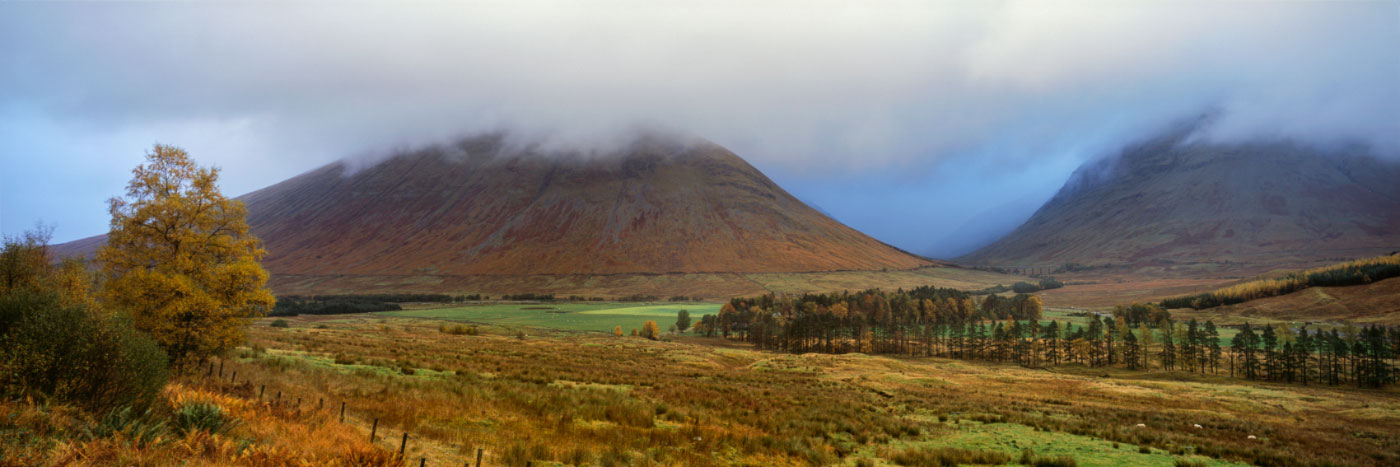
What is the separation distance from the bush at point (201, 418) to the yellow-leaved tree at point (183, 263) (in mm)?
13304

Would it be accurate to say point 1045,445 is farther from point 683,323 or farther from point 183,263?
point 683,323

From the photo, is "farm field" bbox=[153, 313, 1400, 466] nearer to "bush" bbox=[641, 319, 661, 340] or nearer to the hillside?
"bush" bbox=[641, 319, 661, 340]

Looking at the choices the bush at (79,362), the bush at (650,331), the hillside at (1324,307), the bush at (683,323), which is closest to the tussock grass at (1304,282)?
the hillside at (1324,307)

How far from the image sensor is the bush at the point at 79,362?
834 centimetres

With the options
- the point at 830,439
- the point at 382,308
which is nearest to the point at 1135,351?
the point at 830,439

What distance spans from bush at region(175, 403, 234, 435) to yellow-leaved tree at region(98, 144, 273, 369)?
43.6 ft

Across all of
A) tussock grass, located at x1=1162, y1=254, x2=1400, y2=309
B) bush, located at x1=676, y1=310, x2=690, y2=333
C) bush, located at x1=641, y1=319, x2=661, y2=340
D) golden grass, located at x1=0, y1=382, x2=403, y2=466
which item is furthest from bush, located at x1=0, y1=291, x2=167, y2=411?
tussock grass, located at x1=1162, y1=254, x2=1400, y2=309

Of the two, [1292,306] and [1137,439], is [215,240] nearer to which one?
[1137,439]

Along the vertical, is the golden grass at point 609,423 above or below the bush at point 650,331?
above

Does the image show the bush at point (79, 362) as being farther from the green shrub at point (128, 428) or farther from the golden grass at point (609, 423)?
the golden grass at point (609, 423)

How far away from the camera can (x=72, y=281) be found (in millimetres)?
27953

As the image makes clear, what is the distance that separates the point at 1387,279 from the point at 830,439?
19764 cm

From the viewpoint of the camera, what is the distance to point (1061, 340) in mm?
100250

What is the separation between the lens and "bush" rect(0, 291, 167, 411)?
834 centimetres
